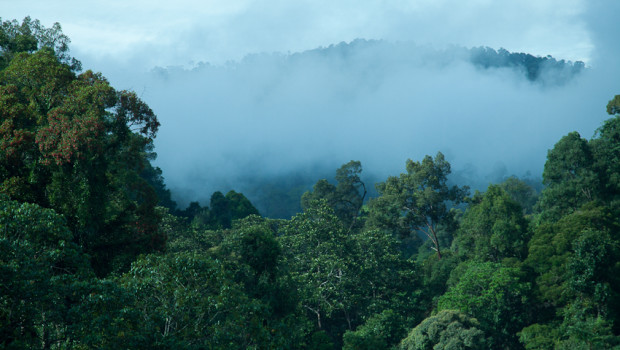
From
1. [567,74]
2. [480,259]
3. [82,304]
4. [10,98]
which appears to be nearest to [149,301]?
[82,304]

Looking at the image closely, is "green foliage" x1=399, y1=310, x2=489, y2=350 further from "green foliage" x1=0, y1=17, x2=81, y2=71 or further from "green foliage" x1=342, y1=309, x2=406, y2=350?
"green foliage" x1=0, y1=17, x2=81, y2=71

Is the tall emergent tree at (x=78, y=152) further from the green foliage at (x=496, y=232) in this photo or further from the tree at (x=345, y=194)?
the tree at (x=345, y=194)

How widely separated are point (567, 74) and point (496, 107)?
3103 cm

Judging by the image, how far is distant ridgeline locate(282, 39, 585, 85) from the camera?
146 metres

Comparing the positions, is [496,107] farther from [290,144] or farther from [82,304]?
[82,304]

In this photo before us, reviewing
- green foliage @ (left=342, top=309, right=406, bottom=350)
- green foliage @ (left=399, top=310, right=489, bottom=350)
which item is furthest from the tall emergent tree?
green foliage @ (left=399, top=310, right=489, bottom=350)

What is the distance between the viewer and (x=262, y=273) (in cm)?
2203

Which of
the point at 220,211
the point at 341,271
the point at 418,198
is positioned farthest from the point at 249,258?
the point at 220,211

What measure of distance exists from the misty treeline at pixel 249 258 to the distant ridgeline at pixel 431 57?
118139 millimetres

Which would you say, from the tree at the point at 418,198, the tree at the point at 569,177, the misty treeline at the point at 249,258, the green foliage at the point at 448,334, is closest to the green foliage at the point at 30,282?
the misty treeline at the point at 249,258

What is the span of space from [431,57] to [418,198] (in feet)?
411

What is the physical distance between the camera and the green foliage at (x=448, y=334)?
22.8m

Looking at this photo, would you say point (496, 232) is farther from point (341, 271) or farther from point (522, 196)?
point (522, 196)

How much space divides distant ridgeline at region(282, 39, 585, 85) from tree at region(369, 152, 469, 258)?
117 meters
